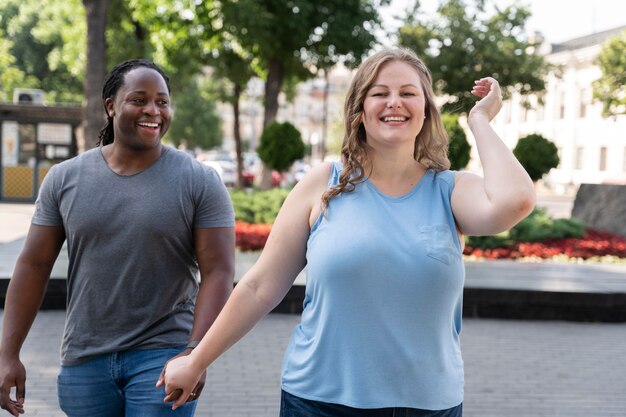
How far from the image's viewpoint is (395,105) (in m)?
2.26

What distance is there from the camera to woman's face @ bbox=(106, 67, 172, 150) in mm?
2789

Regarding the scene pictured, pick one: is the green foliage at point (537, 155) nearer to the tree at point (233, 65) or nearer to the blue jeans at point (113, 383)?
the tree at point (233, 65)

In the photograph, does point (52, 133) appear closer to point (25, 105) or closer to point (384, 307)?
point (25, 105)

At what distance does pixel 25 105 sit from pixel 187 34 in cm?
567

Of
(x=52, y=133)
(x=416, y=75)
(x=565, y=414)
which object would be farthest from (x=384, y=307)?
(x=52, y=133)

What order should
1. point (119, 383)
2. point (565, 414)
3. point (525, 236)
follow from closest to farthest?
point (119, 383) < point (565, 414) < point (525, 236)

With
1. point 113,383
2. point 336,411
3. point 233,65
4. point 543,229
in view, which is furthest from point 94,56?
point 233,65

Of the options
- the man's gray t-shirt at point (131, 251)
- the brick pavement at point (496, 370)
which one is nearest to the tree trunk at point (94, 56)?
the brick pavement at point (496, 370)

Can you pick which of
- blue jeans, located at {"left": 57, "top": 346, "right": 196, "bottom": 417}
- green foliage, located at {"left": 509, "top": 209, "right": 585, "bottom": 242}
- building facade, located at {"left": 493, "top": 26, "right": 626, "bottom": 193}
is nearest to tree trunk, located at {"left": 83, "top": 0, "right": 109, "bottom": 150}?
green foliage, located at {"left": 509, "top": 209, "right": 585, "bottom": 242}

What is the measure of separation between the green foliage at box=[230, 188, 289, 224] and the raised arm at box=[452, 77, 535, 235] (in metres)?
13.1

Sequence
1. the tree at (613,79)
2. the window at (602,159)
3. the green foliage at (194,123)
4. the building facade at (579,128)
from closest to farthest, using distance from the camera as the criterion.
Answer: the tree at (613,79) < the building facade at (579,128) < the window at (602,159) < the green foliage at (194,123)

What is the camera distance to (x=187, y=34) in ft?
86.1

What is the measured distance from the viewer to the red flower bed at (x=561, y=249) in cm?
1356

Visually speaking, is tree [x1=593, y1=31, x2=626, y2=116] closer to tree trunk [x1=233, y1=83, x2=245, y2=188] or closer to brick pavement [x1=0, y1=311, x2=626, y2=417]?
tree trunk [x1=233, y1=83, x2=245, y2=188]
